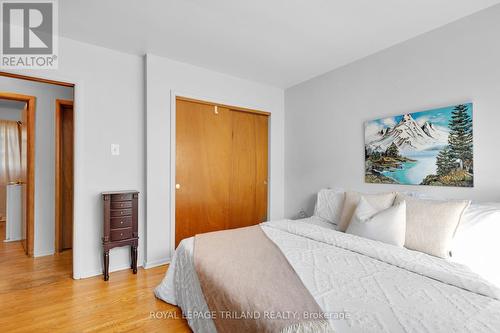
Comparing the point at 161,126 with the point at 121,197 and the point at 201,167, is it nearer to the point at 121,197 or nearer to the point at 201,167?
the point at 201,167

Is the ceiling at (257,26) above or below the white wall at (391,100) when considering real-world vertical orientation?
above

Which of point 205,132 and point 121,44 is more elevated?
point 121,44

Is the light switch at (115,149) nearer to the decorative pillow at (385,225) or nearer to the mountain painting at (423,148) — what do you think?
the decorative pillow at (385,225)

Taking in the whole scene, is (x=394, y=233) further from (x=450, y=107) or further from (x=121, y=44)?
(x=121, y=44)

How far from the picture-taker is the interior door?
3.39 metres

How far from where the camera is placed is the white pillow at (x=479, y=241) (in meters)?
1.55

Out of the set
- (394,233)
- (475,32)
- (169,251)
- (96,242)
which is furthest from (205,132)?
(475,32)

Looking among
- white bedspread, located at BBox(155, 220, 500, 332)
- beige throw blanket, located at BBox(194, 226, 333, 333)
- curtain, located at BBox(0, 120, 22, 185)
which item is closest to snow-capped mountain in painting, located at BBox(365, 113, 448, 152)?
white bedspread, located at BBox(155, 220, 500, 332)

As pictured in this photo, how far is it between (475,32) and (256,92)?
2417 mm

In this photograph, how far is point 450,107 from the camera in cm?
216

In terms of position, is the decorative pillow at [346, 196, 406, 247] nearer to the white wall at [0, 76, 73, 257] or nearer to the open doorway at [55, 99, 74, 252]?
the open doorway at [55, 99, 74, 252]

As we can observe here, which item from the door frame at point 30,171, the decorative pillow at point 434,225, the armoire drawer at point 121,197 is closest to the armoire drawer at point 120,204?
the armoire drawer at point 121,197

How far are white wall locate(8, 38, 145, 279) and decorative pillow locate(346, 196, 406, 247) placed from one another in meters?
2.28

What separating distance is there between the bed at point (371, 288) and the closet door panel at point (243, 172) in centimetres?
168
